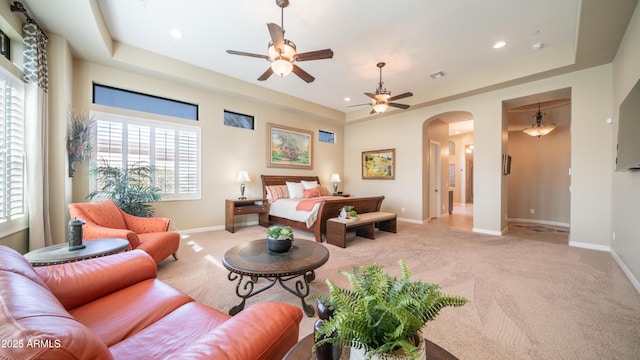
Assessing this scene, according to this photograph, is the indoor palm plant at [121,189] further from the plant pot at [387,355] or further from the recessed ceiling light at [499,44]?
the recessed ceiling light at [499,44]

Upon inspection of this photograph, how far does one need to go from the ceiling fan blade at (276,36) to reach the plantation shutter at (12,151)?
9.31 feet

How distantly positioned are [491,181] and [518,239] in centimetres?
122

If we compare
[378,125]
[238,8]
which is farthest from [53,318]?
[378,125]

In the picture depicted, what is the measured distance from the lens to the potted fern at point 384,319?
61cm

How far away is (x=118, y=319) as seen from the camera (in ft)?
3.90

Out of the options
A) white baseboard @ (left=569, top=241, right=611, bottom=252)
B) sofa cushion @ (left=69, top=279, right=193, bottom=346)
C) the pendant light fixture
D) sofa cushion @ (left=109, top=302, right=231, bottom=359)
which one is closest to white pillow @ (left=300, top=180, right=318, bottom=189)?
sofa cushion @ (left=69, top=279, right=193, bottom=346)

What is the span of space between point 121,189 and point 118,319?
10.6 feet

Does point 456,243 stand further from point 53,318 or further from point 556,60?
point 53,318

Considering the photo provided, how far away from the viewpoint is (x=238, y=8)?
291 cm

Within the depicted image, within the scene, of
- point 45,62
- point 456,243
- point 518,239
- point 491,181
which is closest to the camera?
point 45,62

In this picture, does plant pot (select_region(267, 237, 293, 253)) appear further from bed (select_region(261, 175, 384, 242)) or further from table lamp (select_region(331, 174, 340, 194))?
table lamp (select_region(331, 174, 340, 194))

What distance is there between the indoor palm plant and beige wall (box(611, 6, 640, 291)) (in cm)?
634

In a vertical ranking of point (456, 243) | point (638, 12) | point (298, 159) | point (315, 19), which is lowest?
point (456, 243)

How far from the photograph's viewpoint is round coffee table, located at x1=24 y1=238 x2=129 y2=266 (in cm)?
177
